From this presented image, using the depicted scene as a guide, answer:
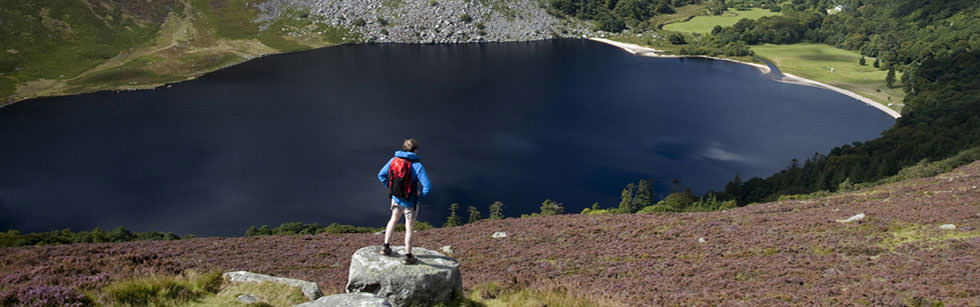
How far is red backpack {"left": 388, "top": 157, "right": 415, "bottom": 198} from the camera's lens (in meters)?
16.0

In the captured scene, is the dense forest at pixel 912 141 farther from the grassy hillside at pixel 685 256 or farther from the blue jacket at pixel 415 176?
the blue jacket at pixel 415 176

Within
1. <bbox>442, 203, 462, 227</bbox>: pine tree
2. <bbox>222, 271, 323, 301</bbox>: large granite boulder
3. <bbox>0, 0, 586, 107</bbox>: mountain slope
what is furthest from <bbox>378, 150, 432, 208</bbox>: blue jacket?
<bbox>0, 0, 586, 107</bbox>: mountain slope

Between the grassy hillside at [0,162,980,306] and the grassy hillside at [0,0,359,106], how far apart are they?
13137 centimetres

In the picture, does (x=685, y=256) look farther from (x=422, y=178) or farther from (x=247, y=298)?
(x=247, y=298)

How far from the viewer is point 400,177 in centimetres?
1605

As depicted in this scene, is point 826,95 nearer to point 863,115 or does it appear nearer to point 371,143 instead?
point 863,115

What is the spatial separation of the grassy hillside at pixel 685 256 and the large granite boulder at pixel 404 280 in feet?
8.84

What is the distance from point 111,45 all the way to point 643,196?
17527 centimetres

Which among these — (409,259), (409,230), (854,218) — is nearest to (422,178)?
(409,230)

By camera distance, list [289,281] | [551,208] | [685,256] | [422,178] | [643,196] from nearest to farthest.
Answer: [422,178]
[289,281]
[685,256]
[551,208]
[643,196]

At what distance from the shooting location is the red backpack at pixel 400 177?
16000 millimetres

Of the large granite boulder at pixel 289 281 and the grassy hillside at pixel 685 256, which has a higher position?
the large granite boulder at pixel 289 281

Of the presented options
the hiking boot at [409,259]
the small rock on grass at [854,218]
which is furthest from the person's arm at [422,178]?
the small rock on grass at [854,218]

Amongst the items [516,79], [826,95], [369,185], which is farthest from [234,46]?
[826,95]
